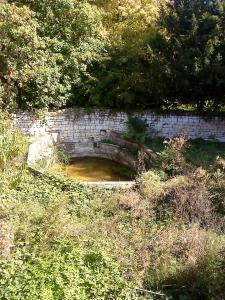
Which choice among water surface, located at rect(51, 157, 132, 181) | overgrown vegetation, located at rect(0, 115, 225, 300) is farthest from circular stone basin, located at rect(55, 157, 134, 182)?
overgrown vegetation, located at rect(0, 115, 225, 300)

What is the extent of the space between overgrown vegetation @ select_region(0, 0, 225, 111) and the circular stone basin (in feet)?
6.98

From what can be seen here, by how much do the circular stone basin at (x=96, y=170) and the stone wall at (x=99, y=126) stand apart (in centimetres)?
77

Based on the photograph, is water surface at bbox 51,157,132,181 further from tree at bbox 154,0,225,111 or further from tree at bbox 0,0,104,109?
tree at bbox 154,0,225,111

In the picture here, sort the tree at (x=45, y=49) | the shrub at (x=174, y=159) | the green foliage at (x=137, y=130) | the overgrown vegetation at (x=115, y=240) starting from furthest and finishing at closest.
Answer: the green foliage at (x=137, y=130) → the tree at (x=45, y=49) → the shrub at (x=174, y=159) → the overgrown vegetation at (x=115, y=240)

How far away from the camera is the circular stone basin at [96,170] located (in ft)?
41.2

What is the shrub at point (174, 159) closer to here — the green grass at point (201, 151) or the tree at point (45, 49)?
the green grass at point (201, 151)

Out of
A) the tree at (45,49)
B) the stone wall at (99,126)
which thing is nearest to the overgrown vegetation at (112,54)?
the tree at (45,49)

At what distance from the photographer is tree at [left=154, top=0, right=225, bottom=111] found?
42.2 feet

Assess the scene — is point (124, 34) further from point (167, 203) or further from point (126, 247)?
point (126, 247)

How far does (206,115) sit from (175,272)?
28.4 feet

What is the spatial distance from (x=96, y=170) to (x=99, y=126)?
6.44 feet

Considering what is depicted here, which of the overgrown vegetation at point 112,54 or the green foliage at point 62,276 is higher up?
the overgrown vegetation at point 112,54

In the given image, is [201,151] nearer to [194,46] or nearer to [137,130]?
[137,130]

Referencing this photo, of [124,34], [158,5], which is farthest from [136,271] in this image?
[158,5]
